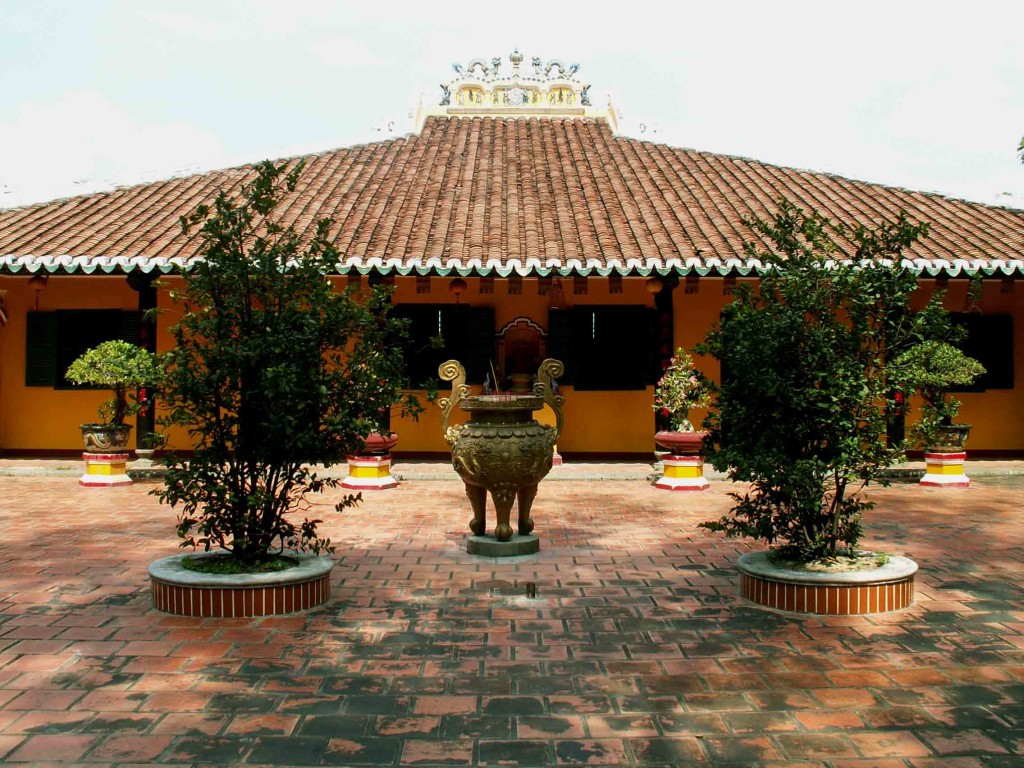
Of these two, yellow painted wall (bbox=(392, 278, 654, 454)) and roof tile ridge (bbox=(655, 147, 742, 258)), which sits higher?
roof tile ridge (bbox=(655, 147, 742, 258))

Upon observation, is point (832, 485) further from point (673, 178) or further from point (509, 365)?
point (673, 178)

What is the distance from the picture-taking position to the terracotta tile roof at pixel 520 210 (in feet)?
34.2

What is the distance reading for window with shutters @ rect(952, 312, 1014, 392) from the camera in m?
12.2

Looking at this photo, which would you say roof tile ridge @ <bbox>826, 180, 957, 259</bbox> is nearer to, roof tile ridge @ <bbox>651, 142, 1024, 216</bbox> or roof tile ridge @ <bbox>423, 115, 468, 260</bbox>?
roof tile ridge @ <bbox>651, 142, 1024, 216</bbox>

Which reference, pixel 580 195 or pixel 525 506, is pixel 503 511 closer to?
pixel 525 506

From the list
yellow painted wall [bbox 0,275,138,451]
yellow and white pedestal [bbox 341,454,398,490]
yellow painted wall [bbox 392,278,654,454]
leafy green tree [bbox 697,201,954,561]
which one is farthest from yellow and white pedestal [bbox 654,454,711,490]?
yellow painted wall [bbox 0,275,138,451]

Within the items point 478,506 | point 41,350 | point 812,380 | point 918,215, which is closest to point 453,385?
point 478,506

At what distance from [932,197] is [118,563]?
12.7 meters

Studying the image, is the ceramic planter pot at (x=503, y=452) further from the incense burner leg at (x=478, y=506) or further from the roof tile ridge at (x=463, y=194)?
the roof tile ridge at (x=463, y=194)

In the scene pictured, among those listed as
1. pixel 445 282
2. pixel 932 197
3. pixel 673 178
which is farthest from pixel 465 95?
pixel 932 197

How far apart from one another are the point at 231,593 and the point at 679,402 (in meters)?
6.60

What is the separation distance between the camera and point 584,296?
40.0ft

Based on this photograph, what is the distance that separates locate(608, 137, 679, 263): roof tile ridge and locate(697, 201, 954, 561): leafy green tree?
18.2 feet

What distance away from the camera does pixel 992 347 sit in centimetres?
1224
